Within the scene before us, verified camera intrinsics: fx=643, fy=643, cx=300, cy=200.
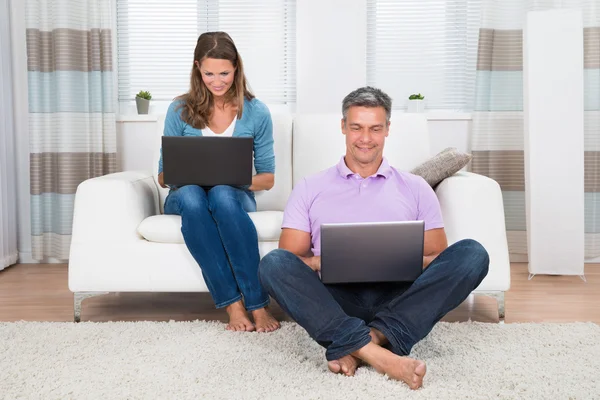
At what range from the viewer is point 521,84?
11.9 ft

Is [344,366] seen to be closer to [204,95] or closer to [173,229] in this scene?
[173,229]

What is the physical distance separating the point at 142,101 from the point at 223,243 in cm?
178

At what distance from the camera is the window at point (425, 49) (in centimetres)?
386

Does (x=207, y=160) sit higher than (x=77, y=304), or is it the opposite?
(x=207, y=160)

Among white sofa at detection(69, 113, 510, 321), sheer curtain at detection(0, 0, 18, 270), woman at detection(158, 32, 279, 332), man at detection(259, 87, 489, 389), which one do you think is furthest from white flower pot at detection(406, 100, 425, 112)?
sheer curtain at detection(0, 0, 18, 270)

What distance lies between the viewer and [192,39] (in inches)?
155

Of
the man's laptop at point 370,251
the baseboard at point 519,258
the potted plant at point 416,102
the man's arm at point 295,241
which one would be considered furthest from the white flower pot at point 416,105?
the man's laptop at point 370,251

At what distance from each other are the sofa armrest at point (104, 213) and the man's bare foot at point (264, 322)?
567mm

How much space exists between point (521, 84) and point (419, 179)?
5.93 ft

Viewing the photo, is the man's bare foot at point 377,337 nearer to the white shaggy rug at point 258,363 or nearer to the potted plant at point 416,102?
the white shaggy rug at point 258,363

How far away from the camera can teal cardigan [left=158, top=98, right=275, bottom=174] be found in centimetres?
260

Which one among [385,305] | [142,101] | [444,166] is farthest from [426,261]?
[142,101]

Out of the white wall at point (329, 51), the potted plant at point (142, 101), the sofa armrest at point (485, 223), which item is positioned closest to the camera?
the sofa armrest at point (485, 223)

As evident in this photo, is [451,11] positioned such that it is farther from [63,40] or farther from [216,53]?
[63,40]
